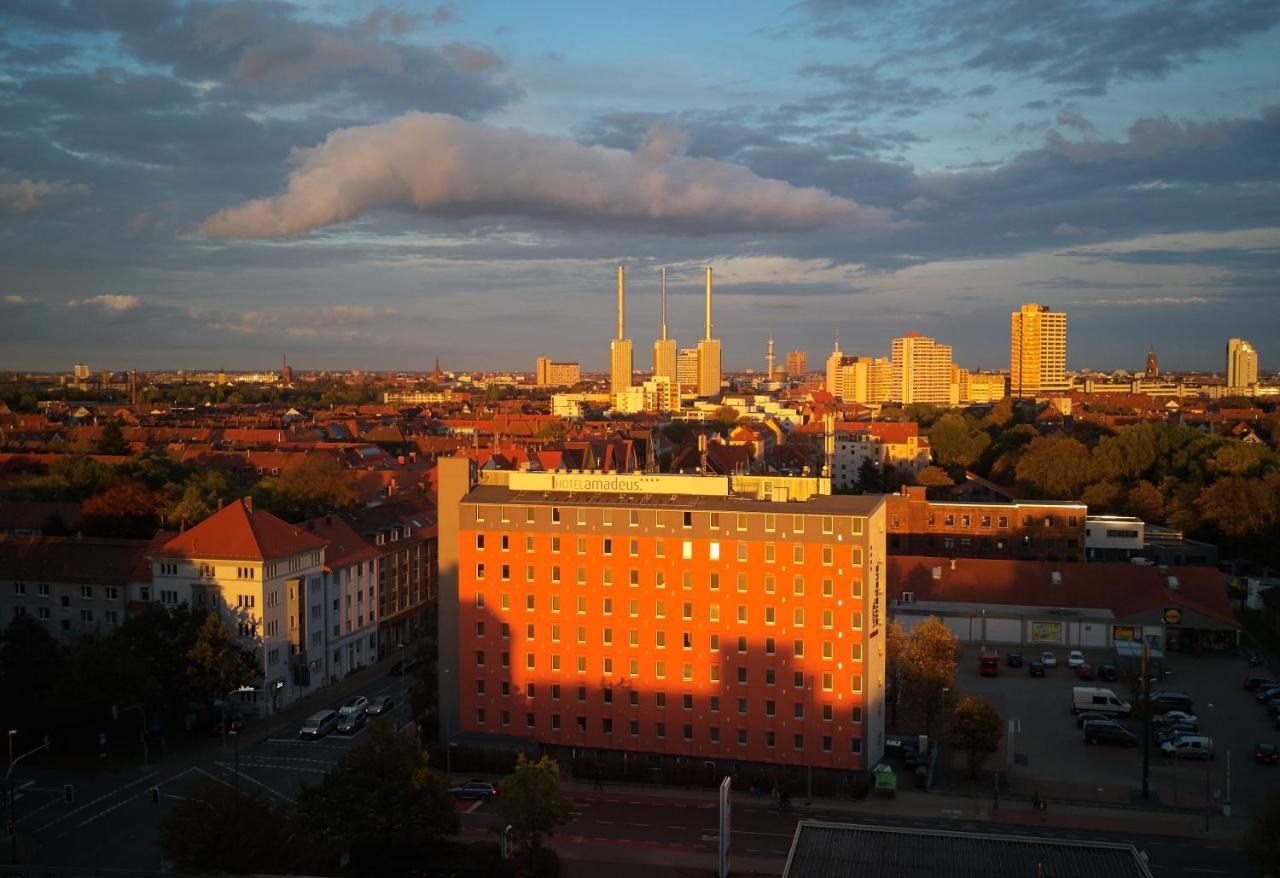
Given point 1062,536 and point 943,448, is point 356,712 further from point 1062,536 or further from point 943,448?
point 943,448

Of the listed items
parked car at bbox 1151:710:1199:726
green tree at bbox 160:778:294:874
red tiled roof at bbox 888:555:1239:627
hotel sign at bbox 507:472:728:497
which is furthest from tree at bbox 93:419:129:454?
parked car at bbox 1151:710:1199:726

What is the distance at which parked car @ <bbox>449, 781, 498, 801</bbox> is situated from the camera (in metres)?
29.4

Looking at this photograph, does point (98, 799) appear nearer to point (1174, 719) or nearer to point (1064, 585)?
point (1174, 719)

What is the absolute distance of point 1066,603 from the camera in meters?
46.1

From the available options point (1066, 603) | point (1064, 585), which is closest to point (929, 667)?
point (1066, 603)

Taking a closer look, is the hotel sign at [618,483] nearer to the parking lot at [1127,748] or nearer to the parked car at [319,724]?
the parked car at [319,724]

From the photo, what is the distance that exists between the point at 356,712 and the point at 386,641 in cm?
1000

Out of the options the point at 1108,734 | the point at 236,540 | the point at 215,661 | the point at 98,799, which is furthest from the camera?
the point at 236,540

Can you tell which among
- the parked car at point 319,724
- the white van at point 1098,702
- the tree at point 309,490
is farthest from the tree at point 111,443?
the white van at point 1098,702

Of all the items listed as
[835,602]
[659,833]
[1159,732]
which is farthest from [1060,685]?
[659,833]

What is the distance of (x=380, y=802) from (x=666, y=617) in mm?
10098

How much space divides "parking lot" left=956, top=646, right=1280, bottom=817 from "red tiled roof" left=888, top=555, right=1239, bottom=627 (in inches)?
98.9

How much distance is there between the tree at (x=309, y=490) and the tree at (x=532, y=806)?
31.9m

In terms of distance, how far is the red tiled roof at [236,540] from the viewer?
1448 inches
